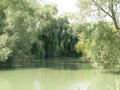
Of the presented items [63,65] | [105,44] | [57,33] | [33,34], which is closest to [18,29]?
[33,34]

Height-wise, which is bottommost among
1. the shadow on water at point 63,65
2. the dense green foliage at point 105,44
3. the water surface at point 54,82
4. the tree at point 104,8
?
the water surface at point 54,82

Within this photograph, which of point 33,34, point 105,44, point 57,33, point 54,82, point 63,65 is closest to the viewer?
point 54,82

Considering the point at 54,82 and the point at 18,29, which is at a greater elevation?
the point at 18,29

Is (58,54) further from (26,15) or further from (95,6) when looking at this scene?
(95,6)

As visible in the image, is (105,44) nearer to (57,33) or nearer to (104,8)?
(104,8)

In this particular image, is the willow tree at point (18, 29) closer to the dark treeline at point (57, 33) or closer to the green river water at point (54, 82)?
the dark treeline at point (57, 33)

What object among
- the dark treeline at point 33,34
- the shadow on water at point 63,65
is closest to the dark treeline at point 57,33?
the dark treeline at point 33,34

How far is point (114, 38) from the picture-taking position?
18438mm

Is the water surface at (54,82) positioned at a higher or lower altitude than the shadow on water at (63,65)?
lower

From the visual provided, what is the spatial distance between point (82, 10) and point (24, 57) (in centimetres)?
1101

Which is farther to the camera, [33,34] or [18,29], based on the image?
[33,34]

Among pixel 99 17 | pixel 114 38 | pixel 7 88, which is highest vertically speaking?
pixel 99 17

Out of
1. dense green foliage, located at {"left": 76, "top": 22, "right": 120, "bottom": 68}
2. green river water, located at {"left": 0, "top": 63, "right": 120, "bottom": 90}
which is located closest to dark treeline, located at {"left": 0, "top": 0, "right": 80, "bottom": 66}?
green river water, located at {"left": 0, "top": 63, "right": 120, "bottom": 90}

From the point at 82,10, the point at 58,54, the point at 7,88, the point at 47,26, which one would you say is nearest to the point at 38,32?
the point at 47,26
